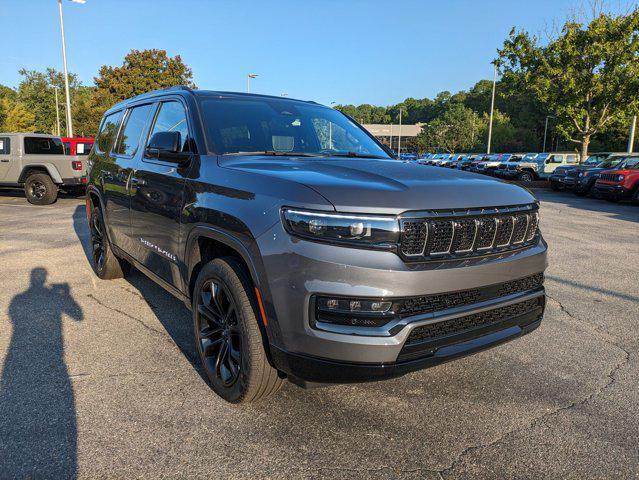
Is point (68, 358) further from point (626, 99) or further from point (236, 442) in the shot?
point (626, 99)

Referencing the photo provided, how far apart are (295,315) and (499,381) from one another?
1733mm

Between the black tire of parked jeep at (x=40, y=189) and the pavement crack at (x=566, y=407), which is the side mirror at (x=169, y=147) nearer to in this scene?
the pavement crack at (x=566, y=407)

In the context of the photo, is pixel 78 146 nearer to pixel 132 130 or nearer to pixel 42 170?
pixel 42 170

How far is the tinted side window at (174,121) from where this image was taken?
339 cm

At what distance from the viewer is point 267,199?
2.43 m

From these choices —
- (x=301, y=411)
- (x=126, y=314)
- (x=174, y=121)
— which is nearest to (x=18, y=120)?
(x=126, y=314)

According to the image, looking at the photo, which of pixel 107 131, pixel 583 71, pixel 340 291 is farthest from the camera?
pixel 583 71

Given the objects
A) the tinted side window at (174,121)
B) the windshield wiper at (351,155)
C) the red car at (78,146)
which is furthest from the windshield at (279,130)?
the red car at (78,146)

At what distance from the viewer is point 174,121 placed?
369 cm

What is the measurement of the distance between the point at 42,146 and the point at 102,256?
1019 centimetres

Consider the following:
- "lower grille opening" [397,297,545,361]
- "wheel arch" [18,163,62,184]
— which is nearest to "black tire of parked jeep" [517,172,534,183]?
"wheel arch" [18,163,62,184]

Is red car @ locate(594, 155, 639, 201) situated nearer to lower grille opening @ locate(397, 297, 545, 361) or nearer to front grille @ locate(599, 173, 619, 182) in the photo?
front grille @ locate(599, 173, 619, 182)

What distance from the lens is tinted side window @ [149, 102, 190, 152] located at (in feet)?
11.1

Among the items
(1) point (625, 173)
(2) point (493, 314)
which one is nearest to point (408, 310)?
(2) point (493, 314)
